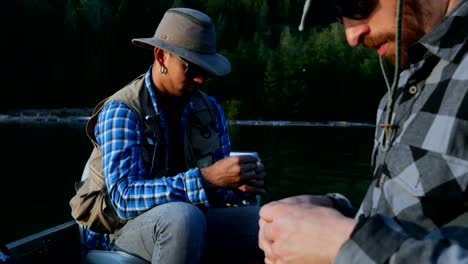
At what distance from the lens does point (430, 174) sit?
1109mm

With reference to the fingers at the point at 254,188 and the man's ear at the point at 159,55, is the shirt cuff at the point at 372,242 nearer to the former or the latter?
the fingers at the point at 254,188

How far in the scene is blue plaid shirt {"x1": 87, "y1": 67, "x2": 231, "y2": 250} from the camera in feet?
9.71

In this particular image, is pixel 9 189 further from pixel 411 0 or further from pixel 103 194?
pixel 411 0

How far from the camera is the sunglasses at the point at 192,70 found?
3422 millimetres

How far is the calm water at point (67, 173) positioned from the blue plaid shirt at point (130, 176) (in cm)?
1126

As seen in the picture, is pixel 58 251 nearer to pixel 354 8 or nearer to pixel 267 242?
pixel 267 242

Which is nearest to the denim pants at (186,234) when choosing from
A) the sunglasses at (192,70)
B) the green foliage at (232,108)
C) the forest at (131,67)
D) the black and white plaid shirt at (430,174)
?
the sunglasses at (192,70)

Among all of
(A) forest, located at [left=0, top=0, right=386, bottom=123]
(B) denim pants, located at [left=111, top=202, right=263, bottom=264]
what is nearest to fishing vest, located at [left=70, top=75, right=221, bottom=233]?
(B) denim pants, located at [left=111, top=202, right=263, bottom=264]

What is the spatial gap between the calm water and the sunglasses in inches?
440

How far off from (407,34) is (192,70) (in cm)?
223

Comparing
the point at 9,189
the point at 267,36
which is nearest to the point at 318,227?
the point at 9,189

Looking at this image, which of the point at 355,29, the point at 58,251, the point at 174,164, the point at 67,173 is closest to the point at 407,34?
the point at 355,29

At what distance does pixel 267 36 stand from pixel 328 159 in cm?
7186

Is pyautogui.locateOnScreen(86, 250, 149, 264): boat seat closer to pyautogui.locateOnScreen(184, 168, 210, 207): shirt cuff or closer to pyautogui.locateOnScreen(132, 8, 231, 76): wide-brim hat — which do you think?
pyautogui.locateOnScreen(184, 168, 210, 207): shirt cuff
